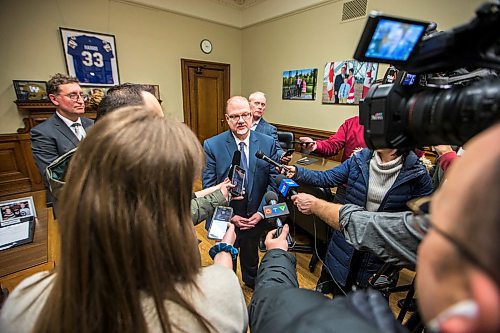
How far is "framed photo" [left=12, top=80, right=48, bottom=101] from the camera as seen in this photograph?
11.0ft

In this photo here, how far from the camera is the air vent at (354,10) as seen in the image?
3.32 meters

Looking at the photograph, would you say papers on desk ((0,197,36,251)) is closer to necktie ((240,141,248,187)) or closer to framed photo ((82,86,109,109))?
necktie ((240,141,248,187))

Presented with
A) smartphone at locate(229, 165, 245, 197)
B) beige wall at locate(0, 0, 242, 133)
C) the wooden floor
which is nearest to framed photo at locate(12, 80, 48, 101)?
beige wall at locate(0, 0, 242, 133)

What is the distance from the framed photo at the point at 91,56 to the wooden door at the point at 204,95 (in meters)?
1.27

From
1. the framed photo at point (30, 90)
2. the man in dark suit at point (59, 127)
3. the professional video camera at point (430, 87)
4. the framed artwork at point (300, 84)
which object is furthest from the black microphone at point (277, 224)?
A: the framed photo at point (30, 90)

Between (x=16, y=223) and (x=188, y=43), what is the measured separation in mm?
4363

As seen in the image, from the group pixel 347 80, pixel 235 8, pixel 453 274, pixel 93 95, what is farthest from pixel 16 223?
pixel 235 8

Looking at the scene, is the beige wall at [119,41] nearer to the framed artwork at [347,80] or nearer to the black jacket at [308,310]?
the framed artwork at [347,80]

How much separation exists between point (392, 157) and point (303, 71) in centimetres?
350

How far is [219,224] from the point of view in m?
1.03

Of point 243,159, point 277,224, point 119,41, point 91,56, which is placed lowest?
point 277,224

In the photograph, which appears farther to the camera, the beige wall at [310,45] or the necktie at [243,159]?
the beige wall at [310,45]

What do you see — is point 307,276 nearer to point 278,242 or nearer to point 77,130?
point 278,242

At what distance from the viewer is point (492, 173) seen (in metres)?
0.28
